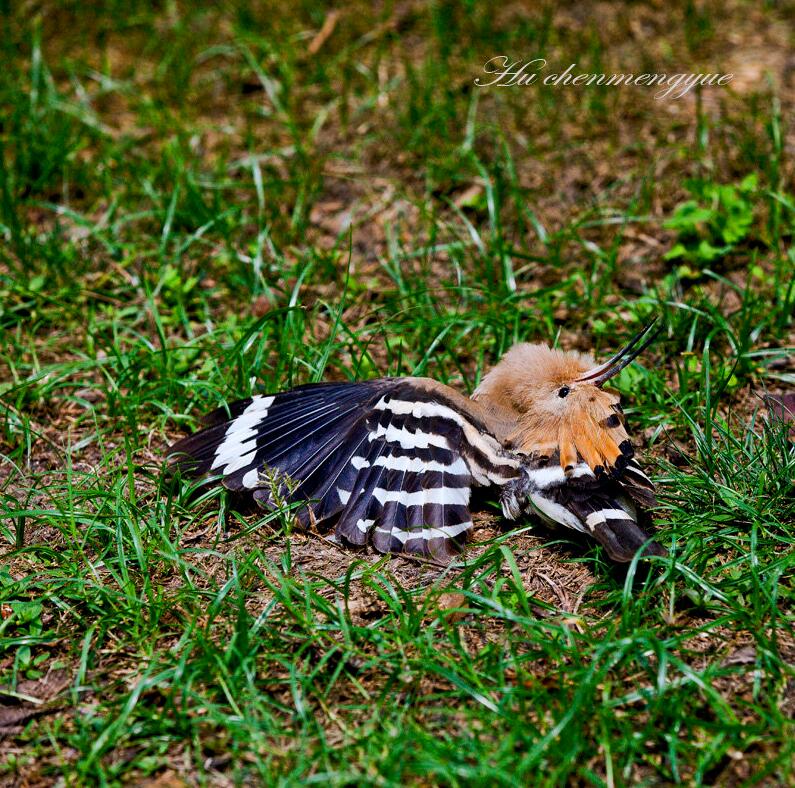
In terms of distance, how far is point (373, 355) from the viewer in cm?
373

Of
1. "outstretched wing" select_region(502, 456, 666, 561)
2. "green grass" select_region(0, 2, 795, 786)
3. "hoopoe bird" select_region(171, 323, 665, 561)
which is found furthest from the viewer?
"hoopoe bird" select_region(171, 323, 665, 561)

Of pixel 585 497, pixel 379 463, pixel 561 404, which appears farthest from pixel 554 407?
pixel 379 463

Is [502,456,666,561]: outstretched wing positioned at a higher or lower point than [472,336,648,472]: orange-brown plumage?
lower

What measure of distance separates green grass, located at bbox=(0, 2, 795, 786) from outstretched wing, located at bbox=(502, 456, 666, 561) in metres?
0.12

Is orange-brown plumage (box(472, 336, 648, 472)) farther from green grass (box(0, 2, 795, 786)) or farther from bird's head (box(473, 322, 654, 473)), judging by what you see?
green grass (box(0, 2, 795, 786))

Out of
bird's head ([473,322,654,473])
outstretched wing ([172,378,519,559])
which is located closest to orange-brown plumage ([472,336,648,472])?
bird's head ([473,322,654,473])

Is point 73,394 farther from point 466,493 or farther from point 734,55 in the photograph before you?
point 734,55

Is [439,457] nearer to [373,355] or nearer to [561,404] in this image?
[561,404]

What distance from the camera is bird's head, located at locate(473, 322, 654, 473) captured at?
9.20 feet

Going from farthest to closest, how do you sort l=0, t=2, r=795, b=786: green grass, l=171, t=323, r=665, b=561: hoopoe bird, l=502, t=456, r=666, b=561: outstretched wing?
1. l=171, t=323, r=665, b=561: hoopoe bird
2. l=502, t=456, r=666, b=561: outstretched wing
3. l=0, t=2, r=795, b=786: green grass

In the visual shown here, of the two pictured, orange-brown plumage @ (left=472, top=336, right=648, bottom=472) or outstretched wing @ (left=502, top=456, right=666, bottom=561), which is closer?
outstretched wing @ (left=502, top=456, right=666, bottom=561)

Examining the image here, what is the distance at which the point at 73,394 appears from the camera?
362 centimetres

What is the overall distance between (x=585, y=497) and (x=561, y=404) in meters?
0.33

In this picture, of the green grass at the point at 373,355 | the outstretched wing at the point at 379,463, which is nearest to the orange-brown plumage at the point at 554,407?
the outstretched wing at the point at 379,463
